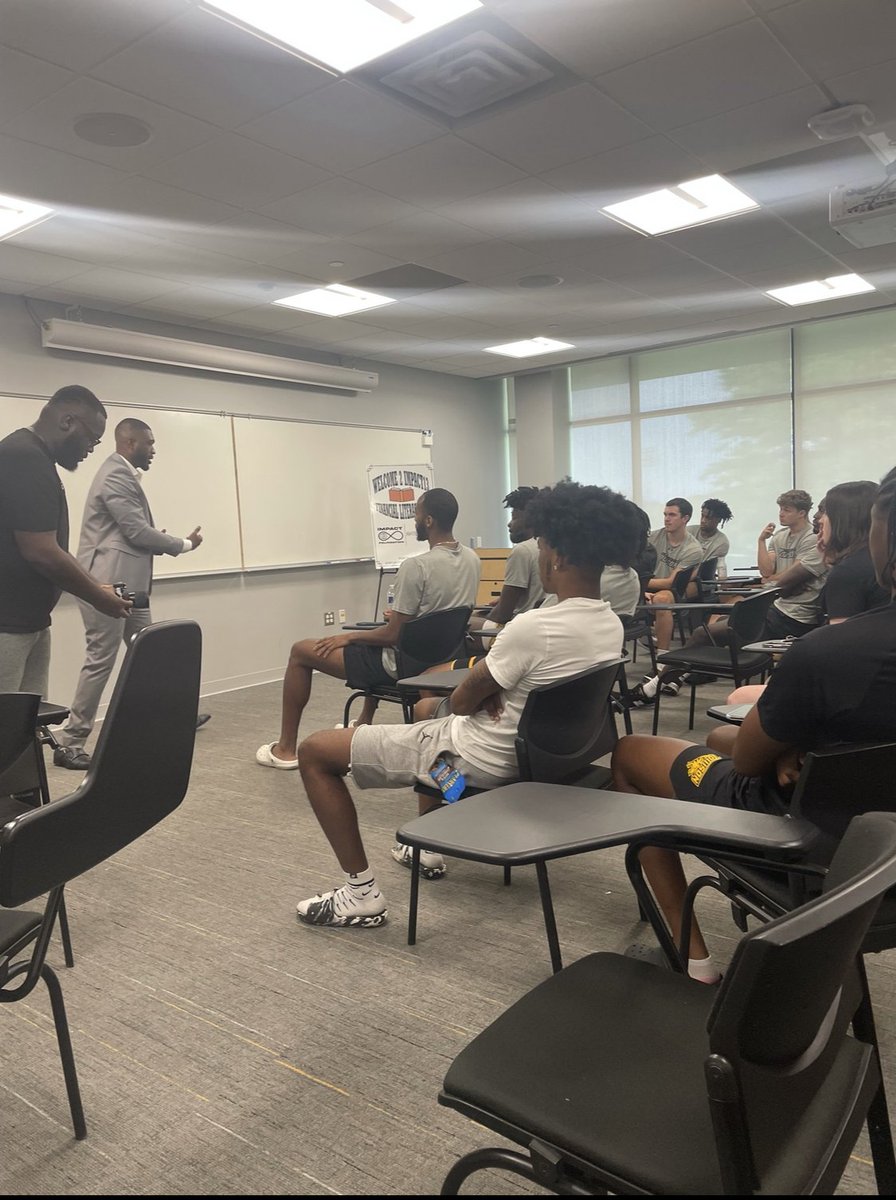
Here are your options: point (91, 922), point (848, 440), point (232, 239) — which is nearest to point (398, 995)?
point (91, 922)

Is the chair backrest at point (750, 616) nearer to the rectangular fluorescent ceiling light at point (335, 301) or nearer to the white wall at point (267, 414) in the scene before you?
the rectangular fluorescent ceiling light at point (335, 301)

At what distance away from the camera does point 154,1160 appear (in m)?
1.45

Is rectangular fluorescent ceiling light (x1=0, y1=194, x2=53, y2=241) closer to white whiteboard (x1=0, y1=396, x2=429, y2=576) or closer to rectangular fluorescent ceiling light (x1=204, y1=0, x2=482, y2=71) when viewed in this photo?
white whiteboard (x1=0, y1=396, x2=429, y2=576)

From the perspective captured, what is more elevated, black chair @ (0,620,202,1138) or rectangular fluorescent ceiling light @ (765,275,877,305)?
rectangular fluorescent ceiling light @ (765,275,877,305)

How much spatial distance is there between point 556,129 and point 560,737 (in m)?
2.52

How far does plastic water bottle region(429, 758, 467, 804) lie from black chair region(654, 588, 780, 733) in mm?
2038

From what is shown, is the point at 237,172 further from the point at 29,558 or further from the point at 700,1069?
the point at 700,1069

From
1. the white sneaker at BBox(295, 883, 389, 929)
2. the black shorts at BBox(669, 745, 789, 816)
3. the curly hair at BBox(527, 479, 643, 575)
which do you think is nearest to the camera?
the black shorts at BBox(669, 745, 789, 816)

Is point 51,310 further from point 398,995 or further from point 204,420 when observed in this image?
point 398,995

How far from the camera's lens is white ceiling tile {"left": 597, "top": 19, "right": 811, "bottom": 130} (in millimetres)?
2721

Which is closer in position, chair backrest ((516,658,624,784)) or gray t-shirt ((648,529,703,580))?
chair backrest ((516,658,624,784))

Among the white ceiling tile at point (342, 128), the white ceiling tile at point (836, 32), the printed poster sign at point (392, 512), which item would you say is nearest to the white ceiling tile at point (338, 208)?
the white ceiling tile at point (342, 128)

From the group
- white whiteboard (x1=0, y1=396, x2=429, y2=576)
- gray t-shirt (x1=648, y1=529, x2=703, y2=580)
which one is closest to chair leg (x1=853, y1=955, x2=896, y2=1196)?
white whiteboard (x1=0, y1=396, x2=429, y2=576)

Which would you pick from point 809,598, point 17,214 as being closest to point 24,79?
point 17,214
